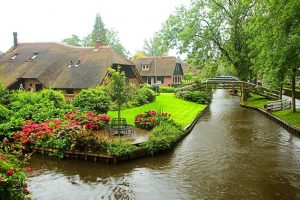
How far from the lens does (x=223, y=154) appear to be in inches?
706

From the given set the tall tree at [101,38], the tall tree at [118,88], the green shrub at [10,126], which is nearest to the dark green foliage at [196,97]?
the tall tree at [118,88]

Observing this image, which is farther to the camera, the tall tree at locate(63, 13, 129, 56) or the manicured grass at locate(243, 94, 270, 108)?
the tall tree at locate(63, 13, 129, 56)

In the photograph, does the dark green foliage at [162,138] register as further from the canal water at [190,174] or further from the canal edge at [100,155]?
the canal water at [190,174]

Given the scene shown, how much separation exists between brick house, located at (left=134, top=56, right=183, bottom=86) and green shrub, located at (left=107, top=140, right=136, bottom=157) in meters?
50.8

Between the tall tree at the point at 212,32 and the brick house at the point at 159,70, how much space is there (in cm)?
2158

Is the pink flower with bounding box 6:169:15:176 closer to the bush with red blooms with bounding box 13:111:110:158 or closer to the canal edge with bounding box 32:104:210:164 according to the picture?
the canal edge with bounding box 32:104:210:164

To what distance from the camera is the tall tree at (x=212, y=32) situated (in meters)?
42.1

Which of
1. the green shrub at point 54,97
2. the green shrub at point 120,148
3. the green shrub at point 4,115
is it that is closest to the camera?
the green shrub at point 120,148

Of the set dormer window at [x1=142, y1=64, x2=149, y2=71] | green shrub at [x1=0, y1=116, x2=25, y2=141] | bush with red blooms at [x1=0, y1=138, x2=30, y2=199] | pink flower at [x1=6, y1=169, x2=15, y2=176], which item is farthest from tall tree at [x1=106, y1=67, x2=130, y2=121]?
dormer window at [x1=142, y1=64, x2=149, y2=71]

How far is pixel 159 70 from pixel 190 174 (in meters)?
54.3

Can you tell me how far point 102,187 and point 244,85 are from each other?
36103 mm

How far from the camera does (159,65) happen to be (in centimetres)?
6875

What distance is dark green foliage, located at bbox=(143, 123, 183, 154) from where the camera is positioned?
17469 mm

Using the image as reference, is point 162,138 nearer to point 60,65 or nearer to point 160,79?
point 60,65
